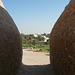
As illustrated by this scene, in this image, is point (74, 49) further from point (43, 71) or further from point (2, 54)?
point (43, 71)

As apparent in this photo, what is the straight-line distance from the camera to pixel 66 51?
361cm

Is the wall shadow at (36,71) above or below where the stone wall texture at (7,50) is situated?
below

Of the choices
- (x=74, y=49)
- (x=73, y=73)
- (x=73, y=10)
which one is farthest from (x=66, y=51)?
(x=73, y=10)

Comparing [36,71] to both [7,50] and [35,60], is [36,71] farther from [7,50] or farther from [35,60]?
[35,60]

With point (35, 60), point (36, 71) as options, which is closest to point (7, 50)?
point (36, 71)

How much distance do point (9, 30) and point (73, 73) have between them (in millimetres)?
3003

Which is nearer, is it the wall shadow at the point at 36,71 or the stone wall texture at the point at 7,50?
the stone wall texture at the point at 7,50

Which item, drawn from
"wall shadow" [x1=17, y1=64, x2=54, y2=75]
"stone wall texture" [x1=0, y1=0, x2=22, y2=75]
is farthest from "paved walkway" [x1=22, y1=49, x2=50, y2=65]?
"stone wall texture" [x1=0, y1=0, x2=22, y2=75]

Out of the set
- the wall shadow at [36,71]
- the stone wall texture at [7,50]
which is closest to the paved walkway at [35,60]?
the wall shadow at [36,71]

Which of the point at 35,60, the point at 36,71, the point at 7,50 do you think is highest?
the point at 7,50

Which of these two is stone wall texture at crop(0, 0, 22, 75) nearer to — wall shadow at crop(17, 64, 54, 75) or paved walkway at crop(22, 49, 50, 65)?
wall shadow at crop(17, 64, 54, 75)

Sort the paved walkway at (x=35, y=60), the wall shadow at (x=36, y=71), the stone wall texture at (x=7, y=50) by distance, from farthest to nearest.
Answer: the paved walkway at (x=35, y=60)
the wall shadow at (x=36, y=71)
the stone wall texture at (x=7, y=50)

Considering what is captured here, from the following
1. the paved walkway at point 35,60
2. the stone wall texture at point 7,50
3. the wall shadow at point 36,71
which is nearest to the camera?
the stone wall texture at point 7,50

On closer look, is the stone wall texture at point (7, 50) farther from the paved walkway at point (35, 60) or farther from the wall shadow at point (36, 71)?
the paved walkway at point (35, 60)
